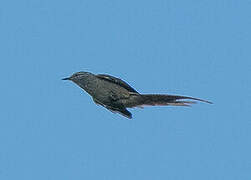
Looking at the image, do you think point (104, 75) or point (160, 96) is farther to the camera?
point (104, 75)

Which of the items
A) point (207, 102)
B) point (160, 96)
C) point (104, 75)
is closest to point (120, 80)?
point (104, 75)

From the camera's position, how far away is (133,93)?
8.27 meters

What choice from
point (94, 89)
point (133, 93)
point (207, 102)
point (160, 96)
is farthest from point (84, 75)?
point (207, 102)

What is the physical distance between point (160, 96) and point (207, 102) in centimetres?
78

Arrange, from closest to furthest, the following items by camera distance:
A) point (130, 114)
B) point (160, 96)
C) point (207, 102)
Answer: point (207, 102)
point (160, 96)
point (130, 114)

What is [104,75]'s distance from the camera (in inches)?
332

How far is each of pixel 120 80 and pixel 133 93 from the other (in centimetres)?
32

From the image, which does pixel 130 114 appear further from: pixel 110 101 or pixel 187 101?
pixel 187 101

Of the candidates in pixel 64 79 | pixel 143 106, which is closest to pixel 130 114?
pixel 143 106

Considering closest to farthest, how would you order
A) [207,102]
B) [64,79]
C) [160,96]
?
1. [207,102]
2. [160,96]
3. [64,79]

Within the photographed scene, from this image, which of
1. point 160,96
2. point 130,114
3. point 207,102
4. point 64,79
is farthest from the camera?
point 64,79

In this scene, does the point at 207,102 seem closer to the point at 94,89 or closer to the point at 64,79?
the point at 94,89

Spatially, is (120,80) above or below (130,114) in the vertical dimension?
above

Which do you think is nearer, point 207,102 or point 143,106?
point 207,102
